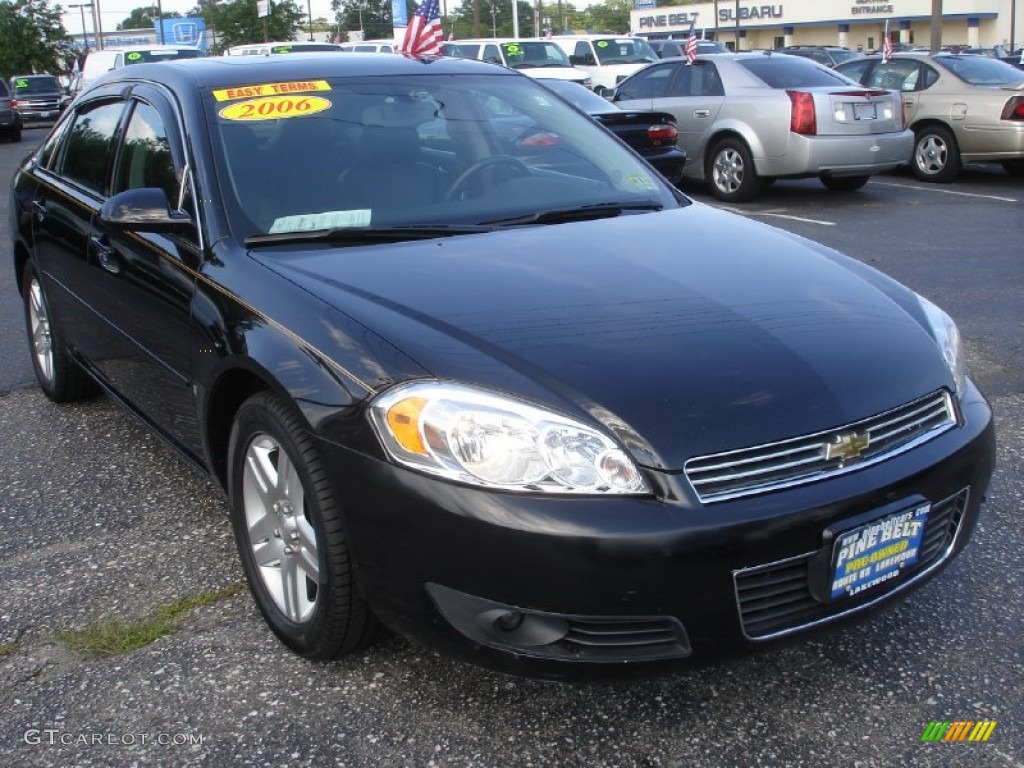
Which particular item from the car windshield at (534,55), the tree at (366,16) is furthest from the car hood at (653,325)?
the tree at (366,16)

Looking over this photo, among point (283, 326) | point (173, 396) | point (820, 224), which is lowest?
point (820, 224)

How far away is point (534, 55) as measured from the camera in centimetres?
2239

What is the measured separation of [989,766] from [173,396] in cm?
254

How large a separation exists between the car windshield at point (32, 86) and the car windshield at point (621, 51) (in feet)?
65.8

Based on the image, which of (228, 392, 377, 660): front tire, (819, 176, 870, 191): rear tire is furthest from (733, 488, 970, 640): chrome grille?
(819, 176, 870, 191): rear tire

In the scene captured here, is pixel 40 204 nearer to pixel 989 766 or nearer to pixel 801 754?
pixel 801 754

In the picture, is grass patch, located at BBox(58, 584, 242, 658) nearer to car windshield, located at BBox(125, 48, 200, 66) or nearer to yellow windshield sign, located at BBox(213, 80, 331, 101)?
yellow windshield sign, located at BBox(213, 80, 331, 101)

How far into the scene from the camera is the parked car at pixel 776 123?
11422 mm

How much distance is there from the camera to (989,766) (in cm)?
254

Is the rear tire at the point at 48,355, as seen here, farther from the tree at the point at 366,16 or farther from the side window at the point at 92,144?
the tree at the point at 366,16

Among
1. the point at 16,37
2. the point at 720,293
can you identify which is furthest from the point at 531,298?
the point at 16,37

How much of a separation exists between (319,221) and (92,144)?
65.9 inches

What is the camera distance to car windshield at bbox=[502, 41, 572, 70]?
22.1 meters

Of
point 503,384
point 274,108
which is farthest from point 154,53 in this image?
point 503,384
